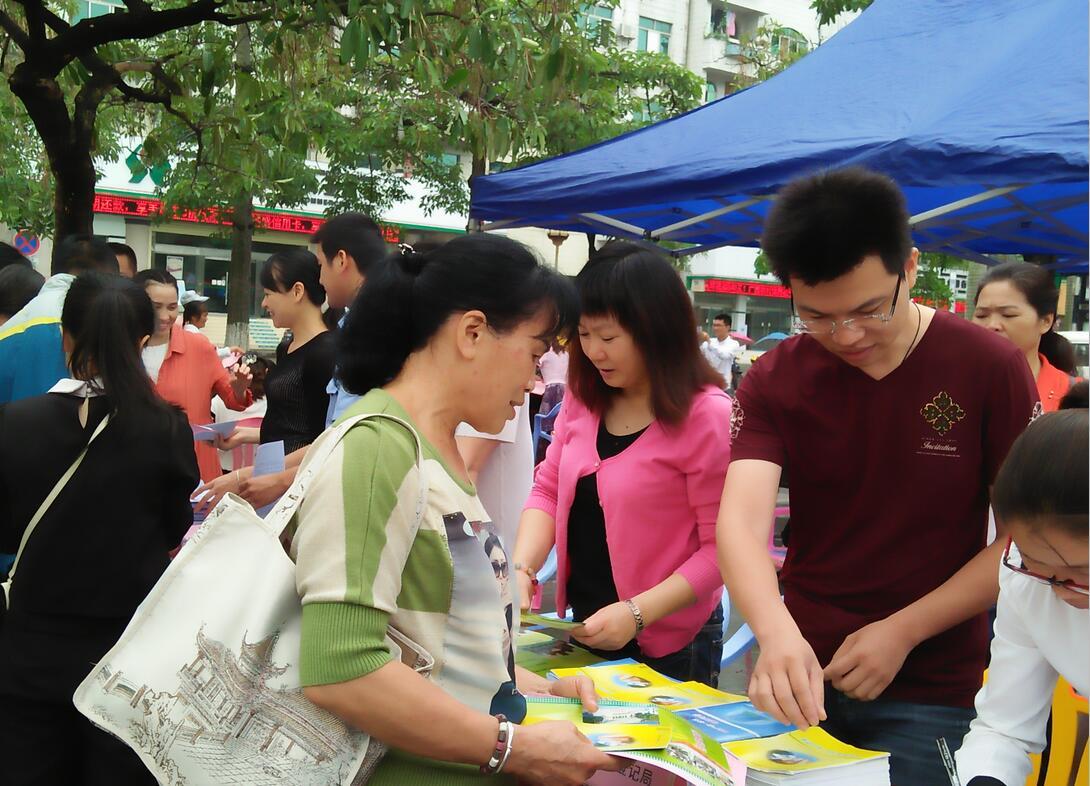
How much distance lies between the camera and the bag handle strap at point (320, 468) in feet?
4.29

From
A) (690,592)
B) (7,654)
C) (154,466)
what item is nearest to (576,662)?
(690,592)

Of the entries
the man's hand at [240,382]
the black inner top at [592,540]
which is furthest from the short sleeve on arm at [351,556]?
the man's hand at [240,382]

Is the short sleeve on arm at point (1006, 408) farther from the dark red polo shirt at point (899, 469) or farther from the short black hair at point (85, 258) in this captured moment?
the short black hair at point (85, 258)

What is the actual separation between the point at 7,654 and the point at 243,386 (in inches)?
124

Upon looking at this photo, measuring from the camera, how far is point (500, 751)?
1.37 m

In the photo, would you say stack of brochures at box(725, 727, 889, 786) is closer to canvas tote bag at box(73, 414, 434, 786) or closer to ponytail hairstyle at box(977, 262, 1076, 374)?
canvas tote bag at box(73, 414, 434, 786)

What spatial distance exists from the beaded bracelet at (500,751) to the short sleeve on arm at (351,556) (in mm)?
209

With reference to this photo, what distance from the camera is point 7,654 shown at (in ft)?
7.46

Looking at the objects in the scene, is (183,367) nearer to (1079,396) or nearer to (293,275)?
(293,275)

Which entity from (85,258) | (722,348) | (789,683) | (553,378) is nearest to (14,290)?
(85,258)

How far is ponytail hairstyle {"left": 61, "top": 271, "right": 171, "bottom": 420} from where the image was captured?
2.38 meters

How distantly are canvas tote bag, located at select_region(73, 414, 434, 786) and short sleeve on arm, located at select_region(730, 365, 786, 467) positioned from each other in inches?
33.3

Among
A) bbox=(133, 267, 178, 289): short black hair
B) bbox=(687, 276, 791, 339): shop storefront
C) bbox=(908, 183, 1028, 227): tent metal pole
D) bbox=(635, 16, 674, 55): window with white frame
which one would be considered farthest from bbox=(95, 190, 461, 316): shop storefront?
bbox=(908, 183, 1028, 227): tent metal pole

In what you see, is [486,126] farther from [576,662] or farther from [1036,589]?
[1036,589]
